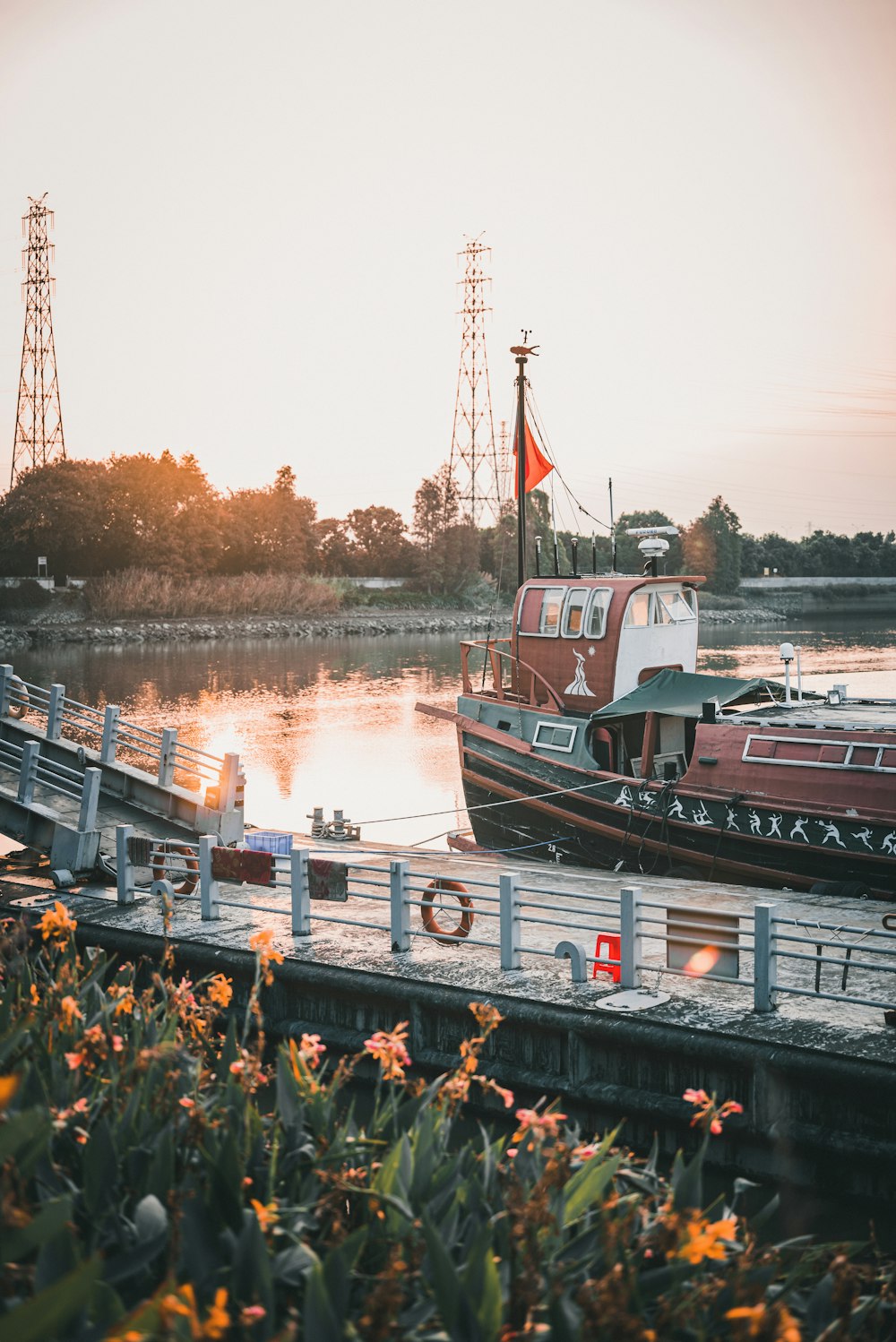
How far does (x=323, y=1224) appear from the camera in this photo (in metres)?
5.70

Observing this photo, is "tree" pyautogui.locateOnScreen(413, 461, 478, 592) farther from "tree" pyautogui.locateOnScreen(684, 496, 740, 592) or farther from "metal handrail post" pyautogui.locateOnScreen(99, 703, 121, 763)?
"metal handrail post" pyautogui.locateOnScreen(99, 703, 121, 763)

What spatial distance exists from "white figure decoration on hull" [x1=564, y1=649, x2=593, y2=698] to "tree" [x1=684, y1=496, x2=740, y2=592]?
376ft

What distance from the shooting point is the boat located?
15031mm

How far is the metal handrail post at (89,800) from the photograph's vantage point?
1494cm

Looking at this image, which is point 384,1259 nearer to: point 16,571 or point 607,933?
point 607,933

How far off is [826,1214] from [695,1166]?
13.0 feet

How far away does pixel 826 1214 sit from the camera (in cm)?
875

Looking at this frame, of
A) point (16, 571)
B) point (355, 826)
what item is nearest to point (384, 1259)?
point (355, 826)

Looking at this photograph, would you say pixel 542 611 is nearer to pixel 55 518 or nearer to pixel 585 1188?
pixel 585 1188

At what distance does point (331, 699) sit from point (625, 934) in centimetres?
4641

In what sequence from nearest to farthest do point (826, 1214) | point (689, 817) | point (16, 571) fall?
point (826, 1214), point (689, 817), point (16, 571)

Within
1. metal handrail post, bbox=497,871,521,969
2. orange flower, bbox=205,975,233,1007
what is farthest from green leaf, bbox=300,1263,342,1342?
metal handrail post, bbox=497,871,521,969

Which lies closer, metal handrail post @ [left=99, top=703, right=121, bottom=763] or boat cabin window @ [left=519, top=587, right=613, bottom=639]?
metal handrail post @ [left=99, top=703, right=121, bottom=763]

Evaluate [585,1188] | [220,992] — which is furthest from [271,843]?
[585,1188]
